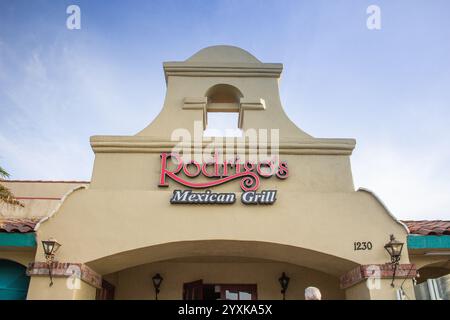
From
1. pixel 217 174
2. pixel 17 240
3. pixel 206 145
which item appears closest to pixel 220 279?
pixel 217 174

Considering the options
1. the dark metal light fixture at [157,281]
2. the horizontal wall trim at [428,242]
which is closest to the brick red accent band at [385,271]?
the horizontal wall trim at [428,242]

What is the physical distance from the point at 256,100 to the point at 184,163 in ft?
10.00

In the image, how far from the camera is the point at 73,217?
8.96m

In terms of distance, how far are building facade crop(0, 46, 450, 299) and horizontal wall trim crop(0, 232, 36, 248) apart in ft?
0.08

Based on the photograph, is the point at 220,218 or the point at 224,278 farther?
the point at 224,278

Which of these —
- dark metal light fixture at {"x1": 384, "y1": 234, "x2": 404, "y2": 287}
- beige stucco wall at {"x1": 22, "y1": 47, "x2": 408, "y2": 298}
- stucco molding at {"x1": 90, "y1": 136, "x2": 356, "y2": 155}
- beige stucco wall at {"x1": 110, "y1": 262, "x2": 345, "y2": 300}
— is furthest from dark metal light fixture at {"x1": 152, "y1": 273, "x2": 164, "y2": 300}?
dark metal light fixture at {"x1": 384, "y1": 234, "x2": 404, "y2": 287}

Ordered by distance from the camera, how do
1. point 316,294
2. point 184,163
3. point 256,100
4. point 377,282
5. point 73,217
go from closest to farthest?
1. point 316,294
2. point 377,282
3. point 73,217
4. point 184,163
5. point 256,100

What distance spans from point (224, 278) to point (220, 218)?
368 cm

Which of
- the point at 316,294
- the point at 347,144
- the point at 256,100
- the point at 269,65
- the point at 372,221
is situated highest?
the point at 269,65

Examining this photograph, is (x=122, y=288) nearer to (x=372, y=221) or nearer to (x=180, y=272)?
(x=180, y=272)

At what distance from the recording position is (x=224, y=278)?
11.8 metres

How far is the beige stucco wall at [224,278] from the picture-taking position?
1159 centimetres

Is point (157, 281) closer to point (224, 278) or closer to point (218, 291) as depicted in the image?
point (218, 291)

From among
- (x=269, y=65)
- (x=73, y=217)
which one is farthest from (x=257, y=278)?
(x=269, y=65)
